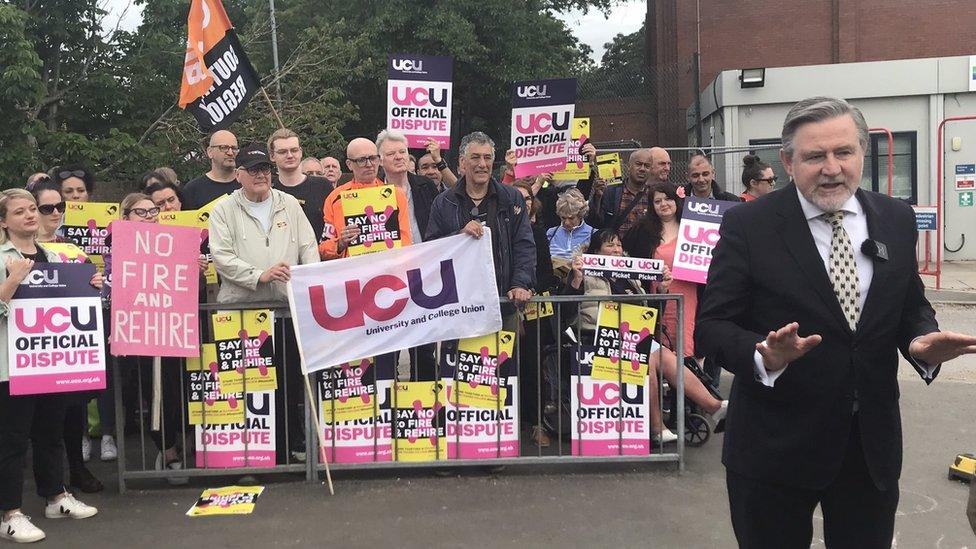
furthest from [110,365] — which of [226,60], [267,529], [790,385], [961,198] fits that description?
[961,198]

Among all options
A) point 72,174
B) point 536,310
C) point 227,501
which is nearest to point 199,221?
point 72,174

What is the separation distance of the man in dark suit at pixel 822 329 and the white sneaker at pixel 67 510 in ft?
13.3

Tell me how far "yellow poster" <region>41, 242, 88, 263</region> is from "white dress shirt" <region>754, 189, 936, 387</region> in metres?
4.44

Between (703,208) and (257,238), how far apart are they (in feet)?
10.6

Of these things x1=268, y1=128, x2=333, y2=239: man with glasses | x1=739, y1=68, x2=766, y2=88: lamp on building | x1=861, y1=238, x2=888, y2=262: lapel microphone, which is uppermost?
x1=739, y1=68, x2=766, y2=88: lamp on building

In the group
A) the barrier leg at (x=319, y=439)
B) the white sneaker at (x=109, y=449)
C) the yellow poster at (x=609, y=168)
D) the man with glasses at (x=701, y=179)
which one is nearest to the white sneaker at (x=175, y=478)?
the white sneaker at (x=109, y=449)

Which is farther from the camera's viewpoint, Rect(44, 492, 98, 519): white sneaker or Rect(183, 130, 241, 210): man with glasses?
Rect(183, 130, 241, 210): man with glasses

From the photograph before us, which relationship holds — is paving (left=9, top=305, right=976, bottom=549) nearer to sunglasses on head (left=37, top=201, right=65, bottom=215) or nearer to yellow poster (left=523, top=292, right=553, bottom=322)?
yellow poster (left=523, top=292, right=553, bottom=322)

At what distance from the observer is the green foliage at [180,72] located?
16438 millimetres

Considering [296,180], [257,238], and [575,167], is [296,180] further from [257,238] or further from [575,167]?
[575,167]

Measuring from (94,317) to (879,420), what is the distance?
4.35 meters

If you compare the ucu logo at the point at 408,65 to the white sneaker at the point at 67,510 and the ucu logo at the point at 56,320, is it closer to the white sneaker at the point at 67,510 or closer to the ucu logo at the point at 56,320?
the ucu logo at the point at 56,320

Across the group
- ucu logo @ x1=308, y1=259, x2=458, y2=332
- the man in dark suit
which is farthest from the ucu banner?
the man in dark suit

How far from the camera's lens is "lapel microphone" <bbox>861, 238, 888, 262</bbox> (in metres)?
2.79
